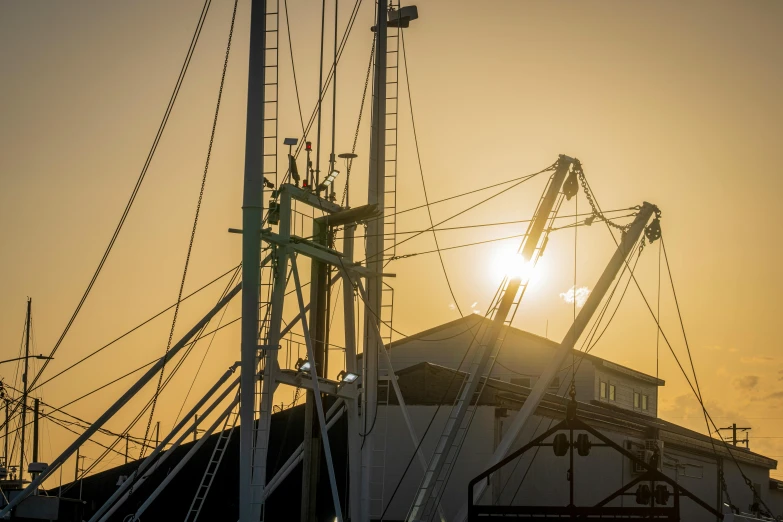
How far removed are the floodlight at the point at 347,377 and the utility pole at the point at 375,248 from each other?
63cm

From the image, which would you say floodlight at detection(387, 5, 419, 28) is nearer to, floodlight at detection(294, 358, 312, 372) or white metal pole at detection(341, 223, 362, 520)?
white metal pole at detection(341, 223, 362, 520)

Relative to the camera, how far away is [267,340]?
25406 millimetres

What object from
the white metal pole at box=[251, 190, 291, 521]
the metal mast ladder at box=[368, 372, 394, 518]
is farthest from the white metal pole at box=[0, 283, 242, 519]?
the metal mast ladder at box=[368, 372, 394, 518]

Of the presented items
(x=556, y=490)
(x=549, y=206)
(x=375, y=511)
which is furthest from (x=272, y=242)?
(x=556, y=490)

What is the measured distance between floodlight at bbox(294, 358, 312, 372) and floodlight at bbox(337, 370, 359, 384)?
4.63 feet

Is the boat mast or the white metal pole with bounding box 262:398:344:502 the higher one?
the boat mast

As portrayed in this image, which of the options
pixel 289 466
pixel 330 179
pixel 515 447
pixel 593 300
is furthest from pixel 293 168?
pixel 515 447

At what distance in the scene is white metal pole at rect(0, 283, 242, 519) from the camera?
25531 millimetres

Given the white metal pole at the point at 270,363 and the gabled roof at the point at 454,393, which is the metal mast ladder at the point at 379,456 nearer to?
the gabled roof at the point at 454,393

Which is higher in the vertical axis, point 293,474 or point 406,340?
point 406,340

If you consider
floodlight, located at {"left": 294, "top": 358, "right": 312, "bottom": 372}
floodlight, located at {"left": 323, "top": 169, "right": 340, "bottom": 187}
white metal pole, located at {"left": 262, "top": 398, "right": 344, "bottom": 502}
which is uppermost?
floodlight, located at {"left": 323, "top": 169, "right": 340, "bottom": 187}

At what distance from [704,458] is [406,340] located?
1337cm

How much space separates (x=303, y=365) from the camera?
2591cm

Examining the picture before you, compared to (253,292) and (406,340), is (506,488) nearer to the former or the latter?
(253,292)
